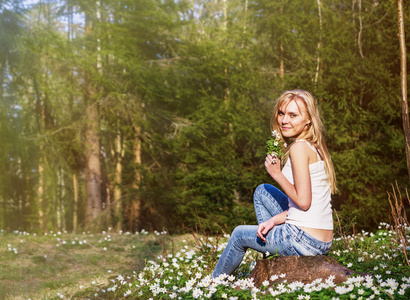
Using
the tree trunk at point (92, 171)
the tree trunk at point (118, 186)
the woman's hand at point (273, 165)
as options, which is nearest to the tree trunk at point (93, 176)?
the tree trunk at point (92, 171)

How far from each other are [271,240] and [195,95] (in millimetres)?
9712

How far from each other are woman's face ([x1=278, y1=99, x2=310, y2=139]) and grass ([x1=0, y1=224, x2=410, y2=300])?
1.21 meters

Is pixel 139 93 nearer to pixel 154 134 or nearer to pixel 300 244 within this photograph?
pixel 154 134

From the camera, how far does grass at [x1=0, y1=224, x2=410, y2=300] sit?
306 cm

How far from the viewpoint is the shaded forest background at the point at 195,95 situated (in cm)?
1057

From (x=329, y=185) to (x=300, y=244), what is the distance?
0.56 m

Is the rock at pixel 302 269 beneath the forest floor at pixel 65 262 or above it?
above

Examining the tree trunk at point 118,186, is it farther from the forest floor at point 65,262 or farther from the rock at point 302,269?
the rock at point 302,269

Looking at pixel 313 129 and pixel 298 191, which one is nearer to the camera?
pixel 298 191

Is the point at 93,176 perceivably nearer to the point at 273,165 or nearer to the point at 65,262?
the point at 65,262

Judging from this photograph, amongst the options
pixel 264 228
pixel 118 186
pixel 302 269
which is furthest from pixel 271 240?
pixel 118 186

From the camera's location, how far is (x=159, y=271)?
479 cm

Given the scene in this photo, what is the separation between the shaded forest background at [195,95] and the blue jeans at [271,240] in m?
6.83

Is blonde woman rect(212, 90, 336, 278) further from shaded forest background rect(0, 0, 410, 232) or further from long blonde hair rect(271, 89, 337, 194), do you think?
shaded forest background rect(0, 0, 410, 232)
